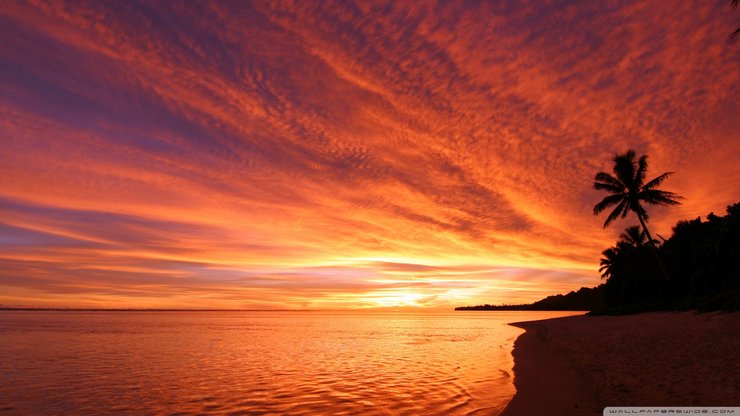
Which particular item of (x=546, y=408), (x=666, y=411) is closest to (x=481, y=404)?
(x=546, y=408)

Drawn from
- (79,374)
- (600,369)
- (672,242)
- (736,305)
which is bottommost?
(79,374)

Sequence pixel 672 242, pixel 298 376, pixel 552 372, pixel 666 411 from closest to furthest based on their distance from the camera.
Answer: pixel 666 411, pixel 552 372, pixel 298 376, pixel 672 242

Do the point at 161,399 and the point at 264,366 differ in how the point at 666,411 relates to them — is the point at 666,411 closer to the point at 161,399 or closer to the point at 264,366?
the point at 161,399

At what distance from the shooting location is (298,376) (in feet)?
65.4

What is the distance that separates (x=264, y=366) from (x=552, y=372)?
48.4ft

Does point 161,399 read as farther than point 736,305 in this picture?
No

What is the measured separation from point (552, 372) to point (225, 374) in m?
14.9

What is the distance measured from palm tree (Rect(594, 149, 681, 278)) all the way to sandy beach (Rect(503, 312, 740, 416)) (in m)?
25.5

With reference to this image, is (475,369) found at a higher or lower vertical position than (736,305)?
lower

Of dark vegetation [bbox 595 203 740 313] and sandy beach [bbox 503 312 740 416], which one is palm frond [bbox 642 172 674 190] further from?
sandy beach [bbox 503 312 740 416]

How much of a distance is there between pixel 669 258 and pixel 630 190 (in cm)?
1680

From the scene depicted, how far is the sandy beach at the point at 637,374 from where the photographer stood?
11086mm

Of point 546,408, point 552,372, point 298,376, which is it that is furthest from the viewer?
point 298,376

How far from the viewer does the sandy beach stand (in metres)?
11.1
